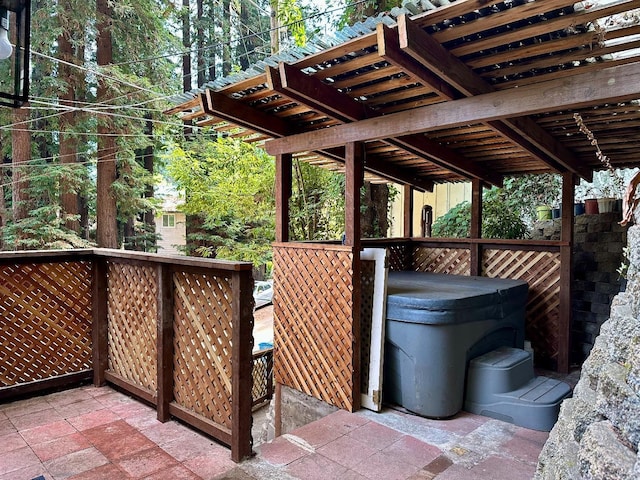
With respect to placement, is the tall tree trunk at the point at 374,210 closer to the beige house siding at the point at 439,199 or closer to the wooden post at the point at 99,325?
the beige house siding at the point at 439,199

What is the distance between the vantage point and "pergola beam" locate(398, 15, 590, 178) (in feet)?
6.97

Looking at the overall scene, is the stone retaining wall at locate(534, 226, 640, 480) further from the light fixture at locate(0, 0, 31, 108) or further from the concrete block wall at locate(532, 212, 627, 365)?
the concrete block wall at locate(532, 212, 627, 365)

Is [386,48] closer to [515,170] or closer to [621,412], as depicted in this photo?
[621,412]

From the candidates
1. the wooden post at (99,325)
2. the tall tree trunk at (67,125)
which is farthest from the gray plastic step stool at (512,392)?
the tall tree trunk at (67,125)

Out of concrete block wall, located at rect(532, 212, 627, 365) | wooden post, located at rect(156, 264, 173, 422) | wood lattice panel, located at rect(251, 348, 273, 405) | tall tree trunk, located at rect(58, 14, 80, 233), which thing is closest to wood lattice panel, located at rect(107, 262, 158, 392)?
wooden post, located at rect(156, 264, 173, 422)

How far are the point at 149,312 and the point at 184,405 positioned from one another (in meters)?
0.74

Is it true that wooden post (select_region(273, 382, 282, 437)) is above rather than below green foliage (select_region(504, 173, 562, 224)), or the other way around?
below

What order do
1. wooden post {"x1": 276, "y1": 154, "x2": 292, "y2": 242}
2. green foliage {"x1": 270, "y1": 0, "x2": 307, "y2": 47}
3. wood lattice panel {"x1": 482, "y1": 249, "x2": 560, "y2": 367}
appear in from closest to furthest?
wooden post {"x1": 276, "y1": 154, "x2": 292, "y2": 242}
wood lattice panel {"x1": 482, "y1": 249, "x2": 560, "y2": 367}
green foliage {"x1": 270, "y1": 0, "x2": 307, "y2": 47}

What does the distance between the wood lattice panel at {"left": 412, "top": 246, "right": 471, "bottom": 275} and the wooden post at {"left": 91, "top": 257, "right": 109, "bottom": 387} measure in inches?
149

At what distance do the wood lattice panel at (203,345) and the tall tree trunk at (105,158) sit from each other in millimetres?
7384

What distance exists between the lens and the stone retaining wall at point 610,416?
0.98 metres

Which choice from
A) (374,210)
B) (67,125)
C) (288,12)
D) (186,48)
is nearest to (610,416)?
(374,210)

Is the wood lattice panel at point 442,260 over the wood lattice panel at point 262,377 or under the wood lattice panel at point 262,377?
over

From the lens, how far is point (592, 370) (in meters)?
1.58
